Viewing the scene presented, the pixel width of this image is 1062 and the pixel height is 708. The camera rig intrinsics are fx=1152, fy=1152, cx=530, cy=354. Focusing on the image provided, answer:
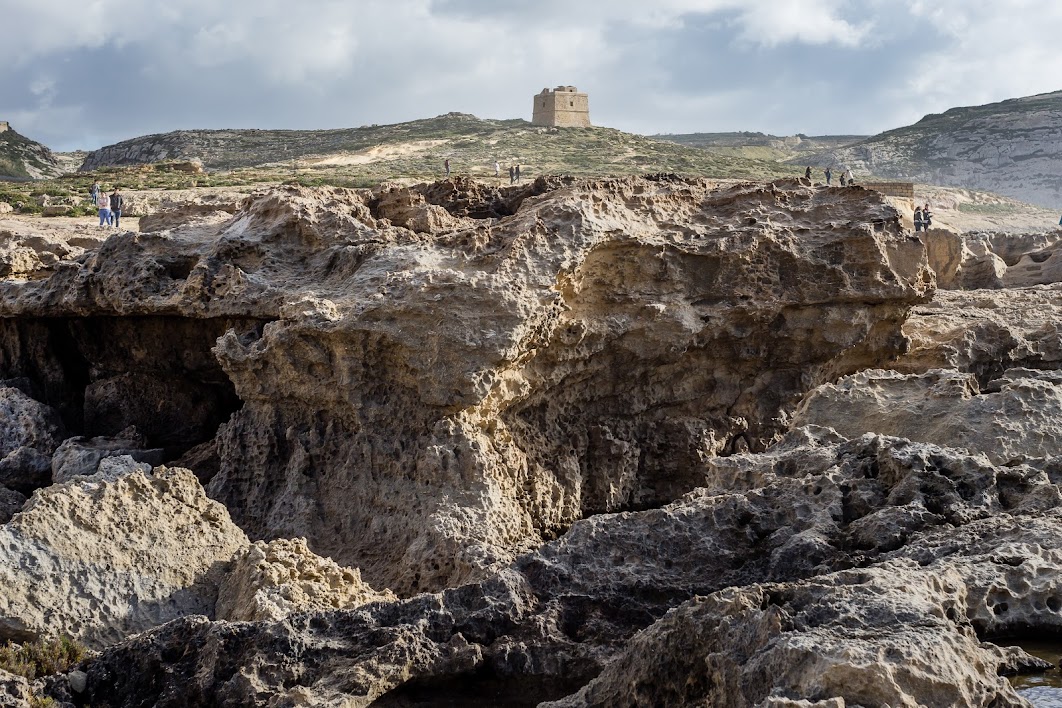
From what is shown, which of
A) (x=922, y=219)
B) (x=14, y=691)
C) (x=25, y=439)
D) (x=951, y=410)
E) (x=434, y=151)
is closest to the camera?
(x=14, y=691)

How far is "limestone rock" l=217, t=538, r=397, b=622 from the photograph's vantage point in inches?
205

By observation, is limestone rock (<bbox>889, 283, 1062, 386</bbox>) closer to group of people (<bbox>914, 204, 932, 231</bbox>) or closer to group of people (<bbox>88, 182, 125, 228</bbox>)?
group of people (<bbox>914, 204, 932, 231</bbox>)

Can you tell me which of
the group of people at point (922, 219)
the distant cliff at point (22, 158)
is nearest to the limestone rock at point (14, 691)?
the group of people at point (922, 219)

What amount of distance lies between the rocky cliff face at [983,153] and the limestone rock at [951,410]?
52.1 m

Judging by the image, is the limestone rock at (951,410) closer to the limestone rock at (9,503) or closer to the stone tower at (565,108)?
the limestone rock at (9,503)

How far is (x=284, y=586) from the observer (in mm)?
5320

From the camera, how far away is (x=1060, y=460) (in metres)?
5.37

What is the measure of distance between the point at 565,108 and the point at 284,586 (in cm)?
5680

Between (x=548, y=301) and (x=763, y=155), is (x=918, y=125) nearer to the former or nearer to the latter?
(x=763, y=155)

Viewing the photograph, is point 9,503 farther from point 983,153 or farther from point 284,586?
point 983,153

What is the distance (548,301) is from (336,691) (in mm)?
3424

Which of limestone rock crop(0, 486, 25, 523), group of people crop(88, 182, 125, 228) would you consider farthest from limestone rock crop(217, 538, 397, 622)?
group of people crop(88, 182, 125, 228)

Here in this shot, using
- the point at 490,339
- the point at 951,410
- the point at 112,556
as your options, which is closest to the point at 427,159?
the point at 490,339

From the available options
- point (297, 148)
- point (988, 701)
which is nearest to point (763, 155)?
point (297, 148)
